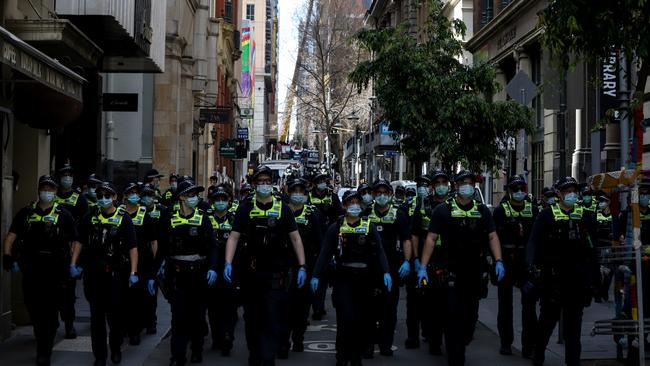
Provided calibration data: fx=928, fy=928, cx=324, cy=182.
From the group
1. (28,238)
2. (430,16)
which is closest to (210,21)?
(430,16)

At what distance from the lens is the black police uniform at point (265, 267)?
30.6 feet

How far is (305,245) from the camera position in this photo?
1181 centimetres

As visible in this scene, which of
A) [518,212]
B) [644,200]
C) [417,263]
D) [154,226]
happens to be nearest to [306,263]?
[417,263]

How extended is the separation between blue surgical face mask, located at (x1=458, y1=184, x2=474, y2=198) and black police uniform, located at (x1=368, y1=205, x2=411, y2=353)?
3.30 feet

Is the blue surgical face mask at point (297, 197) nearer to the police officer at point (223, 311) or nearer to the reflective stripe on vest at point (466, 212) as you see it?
the police officer at point (223, 311)

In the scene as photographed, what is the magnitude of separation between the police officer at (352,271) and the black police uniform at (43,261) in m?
2.81

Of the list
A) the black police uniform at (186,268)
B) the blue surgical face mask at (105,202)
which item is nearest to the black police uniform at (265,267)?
the black police uniform at (186,268)

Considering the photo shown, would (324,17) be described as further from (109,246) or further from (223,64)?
(109,246)

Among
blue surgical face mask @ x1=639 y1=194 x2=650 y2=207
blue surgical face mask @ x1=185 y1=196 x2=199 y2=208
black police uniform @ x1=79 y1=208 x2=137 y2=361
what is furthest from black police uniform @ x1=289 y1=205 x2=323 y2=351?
blue surgical face mask @ x1=639 y1=194 x2=650 y2=207

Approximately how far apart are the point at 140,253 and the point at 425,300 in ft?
11.9

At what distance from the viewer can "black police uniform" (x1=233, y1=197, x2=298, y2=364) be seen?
933cm

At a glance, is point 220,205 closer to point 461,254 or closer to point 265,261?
point 265,261

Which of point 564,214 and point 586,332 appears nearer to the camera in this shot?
point 564,214

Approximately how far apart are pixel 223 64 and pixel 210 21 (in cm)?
1084
